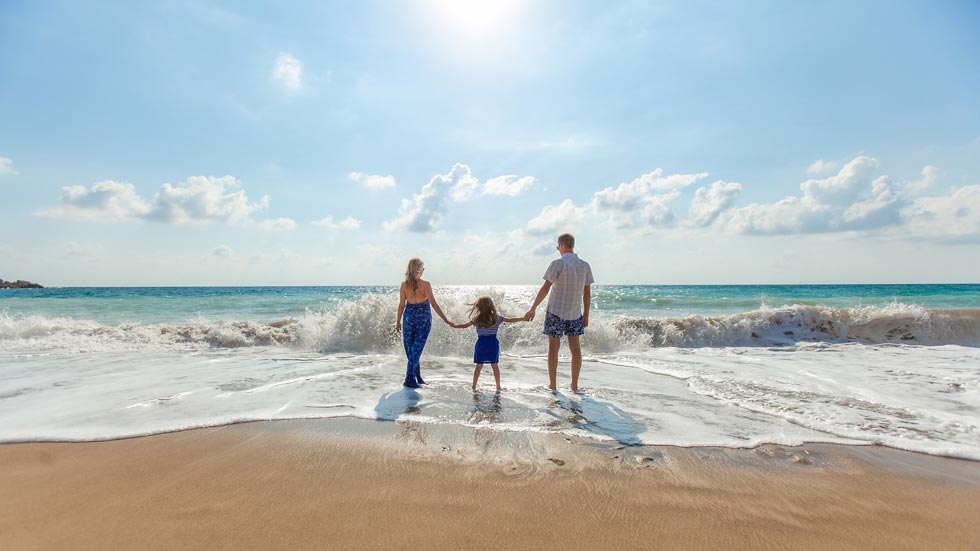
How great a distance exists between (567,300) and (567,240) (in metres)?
0.83

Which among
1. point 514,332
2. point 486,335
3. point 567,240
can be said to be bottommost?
point 514,332

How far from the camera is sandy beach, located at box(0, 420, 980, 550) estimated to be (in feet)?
7.88

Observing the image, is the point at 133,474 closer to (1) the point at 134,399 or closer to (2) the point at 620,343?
(1) the point at 134,399

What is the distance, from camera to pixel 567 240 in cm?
619

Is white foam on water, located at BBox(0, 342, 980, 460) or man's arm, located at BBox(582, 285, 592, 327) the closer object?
white foam on water, located at BBox(0, 342, 980, 460)

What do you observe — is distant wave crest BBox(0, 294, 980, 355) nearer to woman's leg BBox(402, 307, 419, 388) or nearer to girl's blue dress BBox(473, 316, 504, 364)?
woman's leg BBox(402, 307, 419, 388)

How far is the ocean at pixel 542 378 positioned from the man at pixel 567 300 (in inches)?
22.3

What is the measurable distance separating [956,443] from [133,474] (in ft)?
22.6

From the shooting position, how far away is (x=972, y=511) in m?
2.83

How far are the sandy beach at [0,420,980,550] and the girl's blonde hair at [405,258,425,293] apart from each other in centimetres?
272

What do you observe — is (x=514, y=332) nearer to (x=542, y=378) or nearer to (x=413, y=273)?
(x=542, y=378)

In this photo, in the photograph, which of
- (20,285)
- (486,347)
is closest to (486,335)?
(486,347)

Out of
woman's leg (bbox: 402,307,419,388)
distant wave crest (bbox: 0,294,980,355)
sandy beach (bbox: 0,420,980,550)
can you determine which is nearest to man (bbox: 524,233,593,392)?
woman's leg (bbox: 402,307,419,388)

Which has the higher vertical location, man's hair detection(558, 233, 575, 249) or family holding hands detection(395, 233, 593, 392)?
man's hair detection(558, 233, 575, 249)
